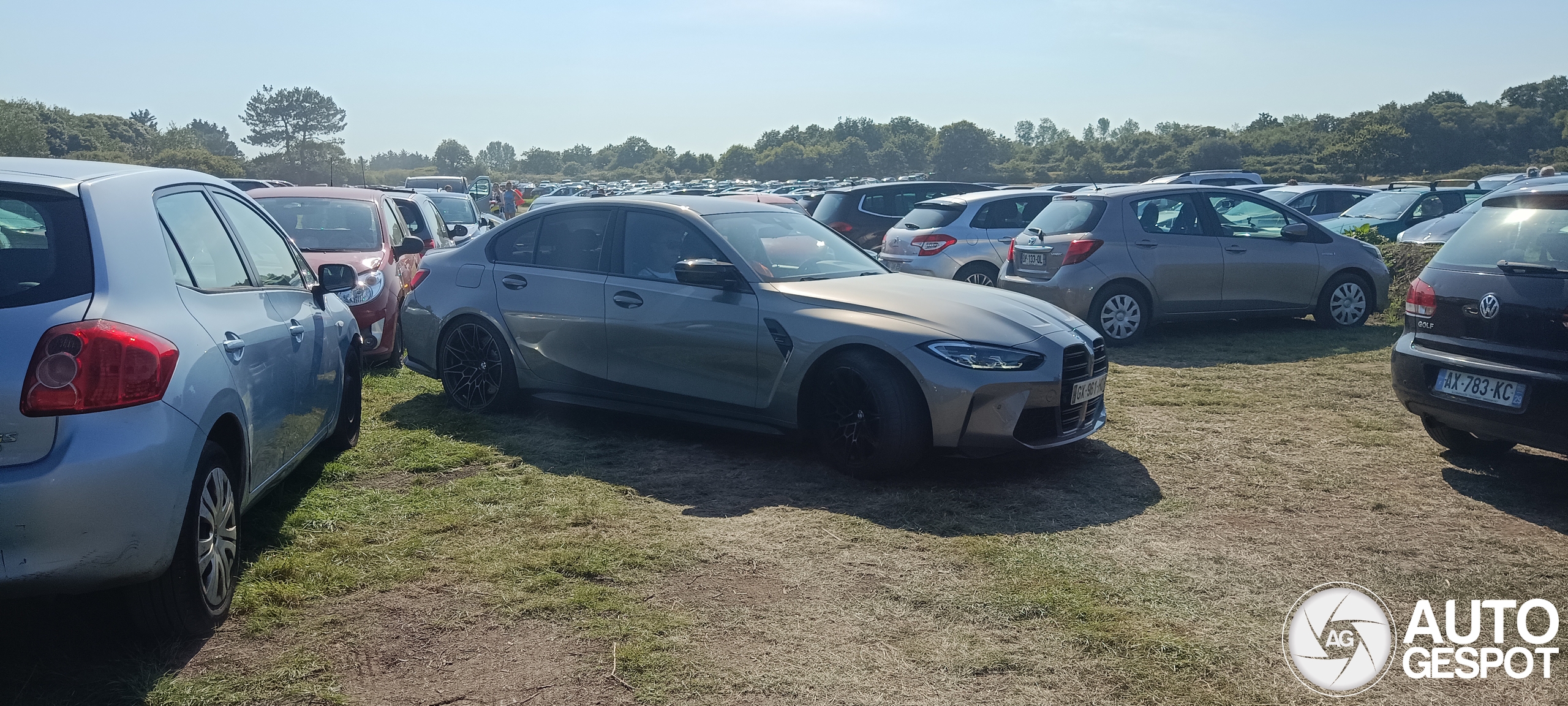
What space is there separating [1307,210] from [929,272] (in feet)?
31.8

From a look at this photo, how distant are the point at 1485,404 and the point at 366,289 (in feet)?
25.8

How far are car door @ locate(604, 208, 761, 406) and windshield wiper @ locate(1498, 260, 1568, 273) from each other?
380 cm

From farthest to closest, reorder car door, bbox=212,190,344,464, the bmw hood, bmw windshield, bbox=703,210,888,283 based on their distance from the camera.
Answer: bmw windshield, bbox=703,210,888,283 < the bmw hood < car door, bbox=212,190,344,464

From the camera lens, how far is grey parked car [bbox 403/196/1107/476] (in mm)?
5812

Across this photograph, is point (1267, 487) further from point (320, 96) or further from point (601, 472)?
point (320, 96)

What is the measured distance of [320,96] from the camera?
453ft

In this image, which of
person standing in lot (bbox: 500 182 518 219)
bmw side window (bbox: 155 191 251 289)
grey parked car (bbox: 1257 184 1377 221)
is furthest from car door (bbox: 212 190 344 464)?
person standing in lot (bbox: 500 182 518 219)

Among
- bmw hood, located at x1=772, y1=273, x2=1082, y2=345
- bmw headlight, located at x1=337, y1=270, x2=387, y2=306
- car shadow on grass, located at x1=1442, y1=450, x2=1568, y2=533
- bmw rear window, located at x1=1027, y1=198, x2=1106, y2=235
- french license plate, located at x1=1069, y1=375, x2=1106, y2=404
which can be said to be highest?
bmw rear window, located at x1=1027, y1=198, x2=1106, y2=235

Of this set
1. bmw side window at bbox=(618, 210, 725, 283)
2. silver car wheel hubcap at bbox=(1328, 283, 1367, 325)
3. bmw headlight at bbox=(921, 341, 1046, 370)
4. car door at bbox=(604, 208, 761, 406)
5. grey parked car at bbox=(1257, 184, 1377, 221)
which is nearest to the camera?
bmw headlight at bbox=(921, 341, 1046, 370)

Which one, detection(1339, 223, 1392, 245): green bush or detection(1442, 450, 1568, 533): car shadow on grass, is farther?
detection(1339, 223, 1392, 245): green bush

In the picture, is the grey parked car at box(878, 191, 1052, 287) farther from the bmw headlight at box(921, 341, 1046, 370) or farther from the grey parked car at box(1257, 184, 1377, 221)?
the grey parked car at box(1257, 184, 1377, 221)

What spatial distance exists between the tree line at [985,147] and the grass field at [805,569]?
29.3 meters

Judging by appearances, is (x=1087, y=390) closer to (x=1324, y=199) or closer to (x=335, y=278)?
(x=335, y=278)

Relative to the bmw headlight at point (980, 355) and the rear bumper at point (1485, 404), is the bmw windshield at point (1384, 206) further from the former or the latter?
the bmw headlight at point (980, 355)
